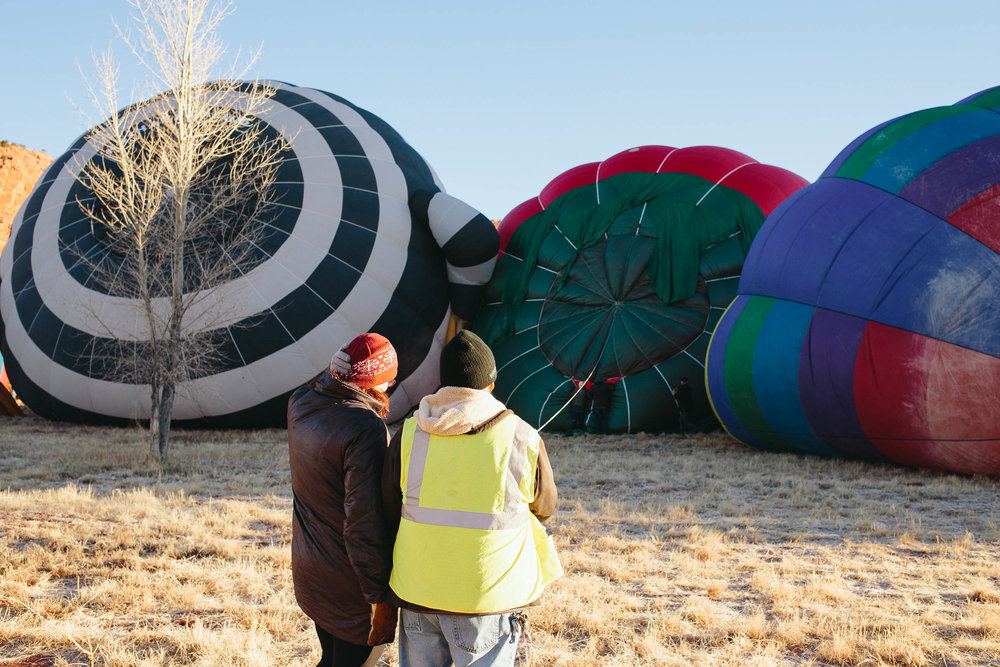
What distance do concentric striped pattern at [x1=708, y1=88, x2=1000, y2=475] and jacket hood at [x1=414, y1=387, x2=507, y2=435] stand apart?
228 inches

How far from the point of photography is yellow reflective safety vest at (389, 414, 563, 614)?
1.80 m

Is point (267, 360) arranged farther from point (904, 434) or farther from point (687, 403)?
point (904, 434)

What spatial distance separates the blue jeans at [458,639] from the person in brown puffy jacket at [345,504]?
5.7 inches

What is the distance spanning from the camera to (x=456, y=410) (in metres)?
1.81

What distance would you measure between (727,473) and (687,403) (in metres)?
2.43

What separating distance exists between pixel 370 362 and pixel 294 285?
739 centimetres

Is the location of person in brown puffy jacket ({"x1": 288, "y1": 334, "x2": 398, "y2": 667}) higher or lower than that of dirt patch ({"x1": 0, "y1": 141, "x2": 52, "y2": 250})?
lower

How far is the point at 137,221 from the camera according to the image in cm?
747

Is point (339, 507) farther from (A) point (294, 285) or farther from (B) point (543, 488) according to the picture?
(A) point (294, 285)

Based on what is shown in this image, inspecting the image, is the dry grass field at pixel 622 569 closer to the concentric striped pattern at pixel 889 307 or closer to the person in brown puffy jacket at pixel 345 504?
the concentric striped pattern at pixel 889 307

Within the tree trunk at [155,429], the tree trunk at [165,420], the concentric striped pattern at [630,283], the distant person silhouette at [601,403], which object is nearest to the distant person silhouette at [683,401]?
the concentric striped pattern at [630,283]

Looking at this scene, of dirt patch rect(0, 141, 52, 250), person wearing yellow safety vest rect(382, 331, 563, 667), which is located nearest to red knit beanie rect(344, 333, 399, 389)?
person wearing yellow safety vest rect(382, 331, 563, 667)

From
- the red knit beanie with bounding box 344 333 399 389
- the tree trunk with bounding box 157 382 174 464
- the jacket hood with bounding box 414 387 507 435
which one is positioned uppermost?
the red knit beanie with bounding box 344 333 399 389

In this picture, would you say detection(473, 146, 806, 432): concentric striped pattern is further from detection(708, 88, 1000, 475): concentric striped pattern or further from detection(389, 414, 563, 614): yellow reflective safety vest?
A: detection(389, 414, 563, 614): yellow reflective safety vest
